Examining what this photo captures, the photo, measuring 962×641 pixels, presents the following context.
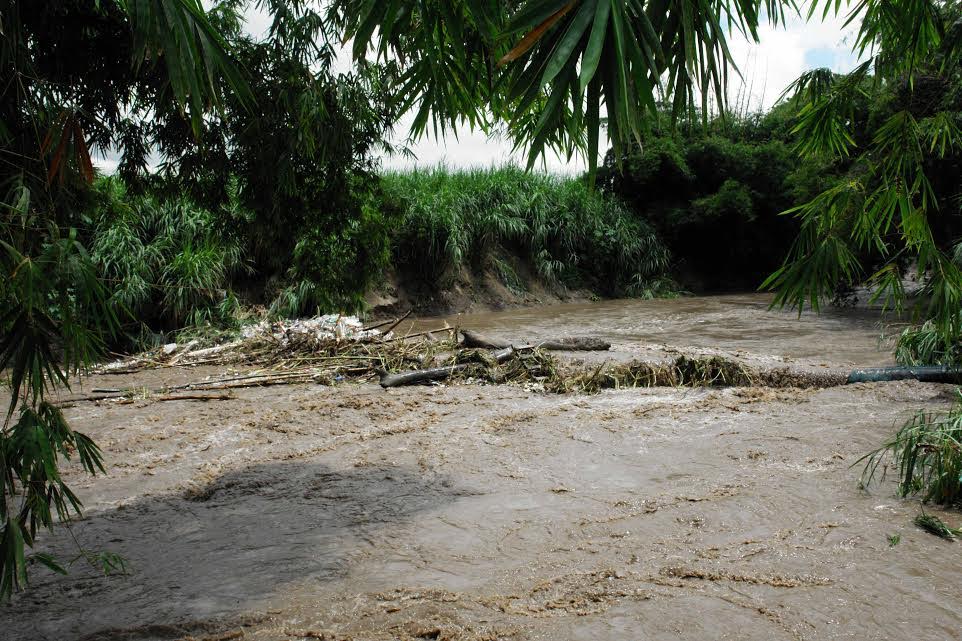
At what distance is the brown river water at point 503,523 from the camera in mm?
2441

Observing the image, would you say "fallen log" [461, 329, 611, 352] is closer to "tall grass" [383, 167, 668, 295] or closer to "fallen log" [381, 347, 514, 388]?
"fallen log" [381, 347, 514, 388]

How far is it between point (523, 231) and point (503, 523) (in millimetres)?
12379

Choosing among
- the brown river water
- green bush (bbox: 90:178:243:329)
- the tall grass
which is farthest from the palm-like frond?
the tall grass

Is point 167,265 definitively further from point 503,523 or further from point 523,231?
point 503,523

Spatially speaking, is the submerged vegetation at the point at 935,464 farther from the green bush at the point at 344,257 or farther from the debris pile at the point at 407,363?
the green bush at the point at 344,257

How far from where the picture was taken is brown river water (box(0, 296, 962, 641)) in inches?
96.1

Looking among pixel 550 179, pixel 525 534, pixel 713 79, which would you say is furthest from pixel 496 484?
pixel 550 179

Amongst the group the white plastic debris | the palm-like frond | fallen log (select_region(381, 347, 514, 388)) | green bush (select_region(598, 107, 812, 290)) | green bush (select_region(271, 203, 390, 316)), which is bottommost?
fallen log (select_region(381, 347, 514, 388))

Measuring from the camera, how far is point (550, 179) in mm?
16781

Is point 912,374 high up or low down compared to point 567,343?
down

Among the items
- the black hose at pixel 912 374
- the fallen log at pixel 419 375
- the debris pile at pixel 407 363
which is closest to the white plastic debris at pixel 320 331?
the debris pile at pixel 407 363

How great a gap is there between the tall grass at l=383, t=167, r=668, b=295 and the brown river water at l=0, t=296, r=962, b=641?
8.51m

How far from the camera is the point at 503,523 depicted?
3.27 meters

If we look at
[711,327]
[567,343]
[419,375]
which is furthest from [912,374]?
[711,327]
